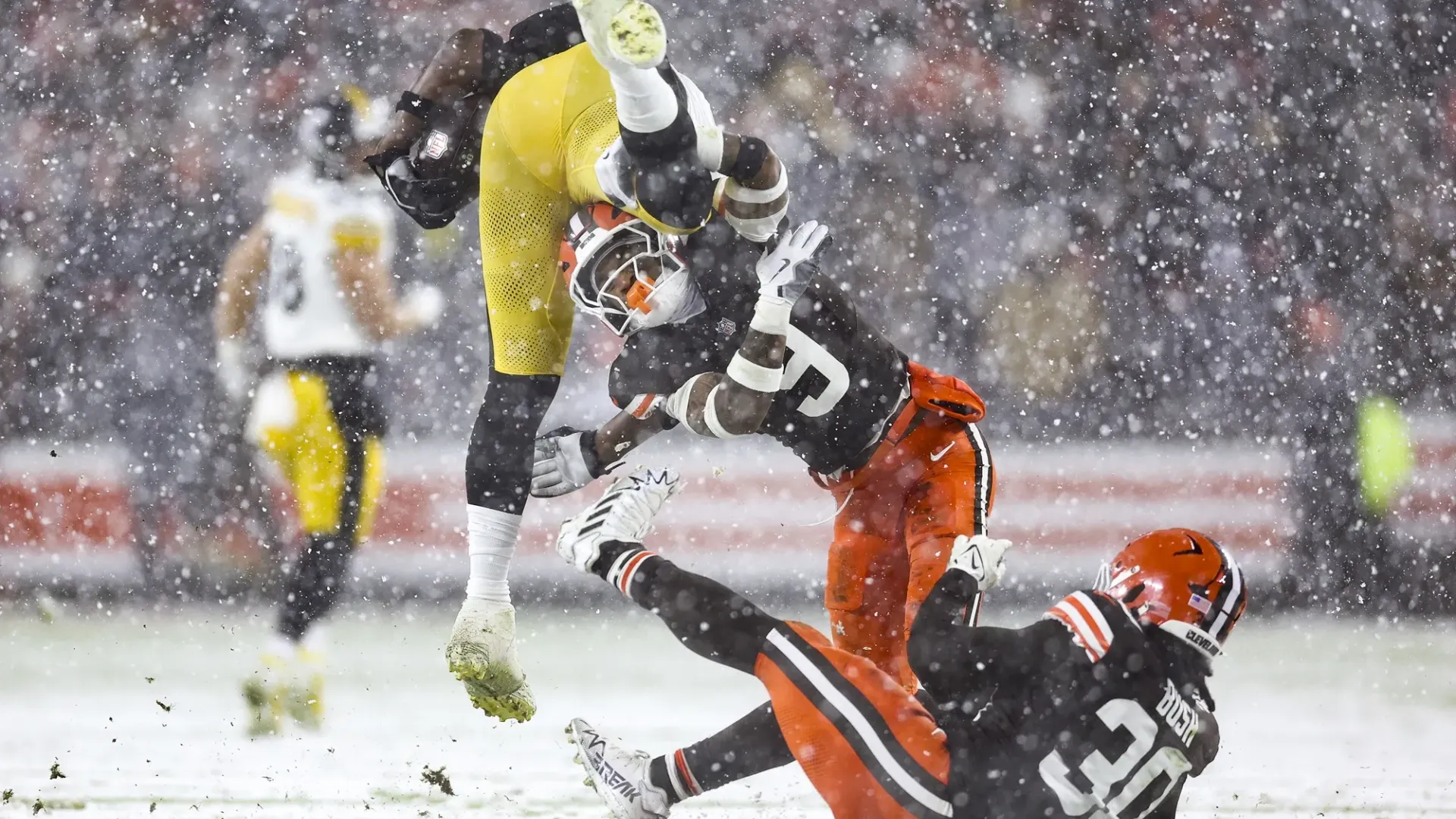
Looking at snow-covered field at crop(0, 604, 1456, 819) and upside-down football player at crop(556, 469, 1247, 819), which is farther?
snow-covered field at crop(0, 604, 1456, 819)

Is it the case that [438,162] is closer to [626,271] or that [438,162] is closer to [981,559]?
[626,271]

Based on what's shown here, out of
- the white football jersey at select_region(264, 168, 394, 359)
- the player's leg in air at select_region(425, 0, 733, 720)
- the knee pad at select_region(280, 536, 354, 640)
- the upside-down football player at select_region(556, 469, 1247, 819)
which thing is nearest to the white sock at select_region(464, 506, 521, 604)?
the player's leg in air at select_region(425, 0, 733, 720)

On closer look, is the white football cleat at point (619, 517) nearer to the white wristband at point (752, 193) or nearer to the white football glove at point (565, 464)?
the white football glove at point (565, 464)

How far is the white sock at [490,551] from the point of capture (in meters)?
2.90

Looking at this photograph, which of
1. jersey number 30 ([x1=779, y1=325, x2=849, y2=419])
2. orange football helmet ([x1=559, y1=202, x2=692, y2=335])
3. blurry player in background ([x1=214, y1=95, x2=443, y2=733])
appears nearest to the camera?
orange football helmet ([x1=559, y1=202, x2=692, y2=335])

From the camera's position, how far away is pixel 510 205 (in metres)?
2.82

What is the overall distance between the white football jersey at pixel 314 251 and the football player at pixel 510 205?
208 cm

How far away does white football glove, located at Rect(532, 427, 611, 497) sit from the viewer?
2.96 metres

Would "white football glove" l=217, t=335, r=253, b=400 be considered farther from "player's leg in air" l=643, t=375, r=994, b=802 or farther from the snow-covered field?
"player's leg in air" l=643, t=375, r=994, b=802

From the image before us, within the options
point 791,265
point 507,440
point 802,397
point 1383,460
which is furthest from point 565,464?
point 1383,460

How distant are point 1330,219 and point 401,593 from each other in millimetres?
4609

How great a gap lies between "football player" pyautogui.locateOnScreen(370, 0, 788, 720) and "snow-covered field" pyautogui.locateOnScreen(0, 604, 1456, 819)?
2.78ft

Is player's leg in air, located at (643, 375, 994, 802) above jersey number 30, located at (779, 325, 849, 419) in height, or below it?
below

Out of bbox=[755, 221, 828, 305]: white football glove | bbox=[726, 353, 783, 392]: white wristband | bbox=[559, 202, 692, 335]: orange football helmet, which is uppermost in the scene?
bbox=[755, 221, 828, 305]: white football glove
